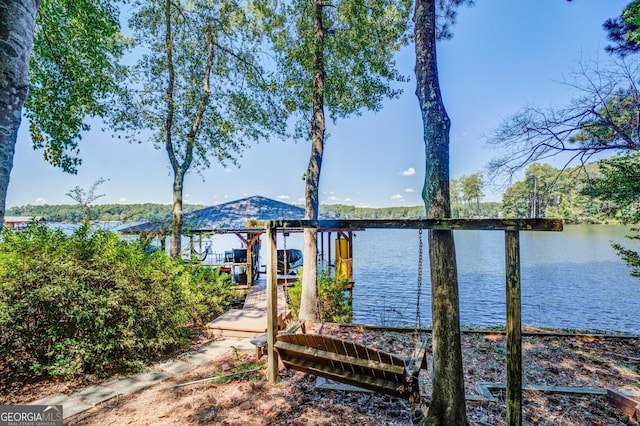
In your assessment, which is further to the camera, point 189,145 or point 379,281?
point 379,281

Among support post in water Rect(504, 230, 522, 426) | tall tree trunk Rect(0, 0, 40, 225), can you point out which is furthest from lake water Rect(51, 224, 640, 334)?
tall tree trunk Rect(0, 0, 40, 225)

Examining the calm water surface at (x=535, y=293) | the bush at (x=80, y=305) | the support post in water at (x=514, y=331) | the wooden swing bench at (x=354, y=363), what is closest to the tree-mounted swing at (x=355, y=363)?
Result: the wooden swing bench at (x=354, y=363)

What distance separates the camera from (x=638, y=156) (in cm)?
597

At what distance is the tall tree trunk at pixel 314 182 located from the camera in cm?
615

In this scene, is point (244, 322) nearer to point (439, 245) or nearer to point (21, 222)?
point (439, 245)

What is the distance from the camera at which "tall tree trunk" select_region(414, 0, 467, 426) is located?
281 centimetres

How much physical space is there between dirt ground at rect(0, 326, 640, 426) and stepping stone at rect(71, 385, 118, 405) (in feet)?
0.52

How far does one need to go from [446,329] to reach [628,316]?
13.5 m

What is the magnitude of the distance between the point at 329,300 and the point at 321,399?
3869 mm

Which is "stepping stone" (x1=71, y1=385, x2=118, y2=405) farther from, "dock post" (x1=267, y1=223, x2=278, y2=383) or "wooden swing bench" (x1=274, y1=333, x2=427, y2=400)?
"wooden swing bench" (x1=274, y1=333, x2=427, y2=400)

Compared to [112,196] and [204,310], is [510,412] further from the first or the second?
[112,196]

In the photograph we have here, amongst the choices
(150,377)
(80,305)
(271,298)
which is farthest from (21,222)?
(271,298)

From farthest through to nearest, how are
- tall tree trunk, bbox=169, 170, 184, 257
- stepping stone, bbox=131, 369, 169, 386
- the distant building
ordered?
tall tree trunk, bbox=169, 170, 184, 257 → the distant building → stepping stone, bbox=131, 369, 169, 386

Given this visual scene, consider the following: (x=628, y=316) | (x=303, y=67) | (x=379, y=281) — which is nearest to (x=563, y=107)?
(x=303, y=67)
